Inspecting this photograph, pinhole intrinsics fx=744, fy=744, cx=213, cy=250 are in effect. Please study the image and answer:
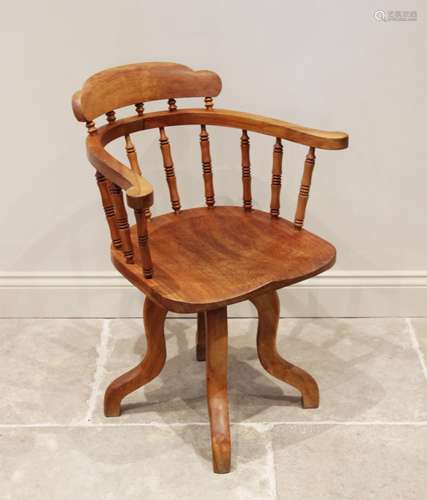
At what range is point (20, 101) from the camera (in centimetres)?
222

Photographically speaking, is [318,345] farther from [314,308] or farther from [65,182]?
[65,182]

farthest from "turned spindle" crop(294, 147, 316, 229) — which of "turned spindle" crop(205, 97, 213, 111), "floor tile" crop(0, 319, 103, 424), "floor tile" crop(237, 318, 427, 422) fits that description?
"floor tile" crop(0, 319, 103, 424)

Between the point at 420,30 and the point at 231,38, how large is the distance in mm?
534

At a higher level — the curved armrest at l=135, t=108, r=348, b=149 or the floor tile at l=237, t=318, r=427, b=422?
the curved armrest at l=135, t=108, r=348, b=149

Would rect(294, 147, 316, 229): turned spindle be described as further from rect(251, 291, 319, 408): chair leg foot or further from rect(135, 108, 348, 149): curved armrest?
rect(251, 291, 319, 408): chair leg foot

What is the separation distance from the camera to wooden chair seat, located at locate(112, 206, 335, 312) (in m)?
1.64

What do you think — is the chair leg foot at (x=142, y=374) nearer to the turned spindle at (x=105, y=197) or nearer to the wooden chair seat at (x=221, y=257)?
the wooden chair seat at (x=221, y=257)

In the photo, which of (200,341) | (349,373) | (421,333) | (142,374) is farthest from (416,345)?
(142,374)

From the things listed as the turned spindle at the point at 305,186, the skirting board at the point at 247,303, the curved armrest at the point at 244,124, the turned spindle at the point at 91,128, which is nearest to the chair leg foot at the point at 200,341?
the skirting board at the point at 247,303

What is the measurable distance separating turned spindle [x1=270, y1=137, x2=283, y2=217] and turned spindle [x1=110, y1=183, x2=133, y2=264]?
43cm

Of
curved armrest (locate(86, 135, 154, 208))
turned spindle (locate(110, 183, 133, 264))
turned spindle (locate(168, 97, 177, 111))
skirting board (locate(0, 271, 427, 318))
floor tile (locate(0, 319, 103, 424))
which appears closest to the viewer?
curved armrest (locate(86, 135, 154, 208))

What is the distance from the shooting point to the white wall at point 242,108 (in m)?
2.11

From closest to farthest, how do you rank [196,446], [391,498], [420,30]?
1. [391,498]
2. [196,446]
3. [420,30]

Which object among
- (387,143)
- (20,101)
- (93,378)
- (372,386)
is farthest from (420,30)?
(93,378)
